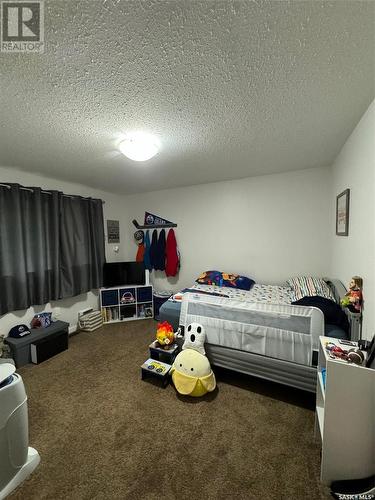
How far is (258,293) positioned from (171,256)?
1723mm

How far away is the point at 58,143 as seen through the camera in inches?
73.9

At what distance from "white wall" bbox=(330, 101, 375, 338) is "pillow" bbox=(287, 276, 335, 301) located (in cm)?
36

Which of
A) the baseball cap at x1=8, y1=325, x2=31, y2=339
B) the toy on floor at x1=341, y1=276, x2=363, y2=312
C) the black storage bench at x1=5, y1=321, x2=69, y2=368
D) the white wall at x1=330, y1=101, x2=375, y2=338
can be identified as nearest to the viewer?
the white wall at x1=330, y1=101, x2=375, y2=338

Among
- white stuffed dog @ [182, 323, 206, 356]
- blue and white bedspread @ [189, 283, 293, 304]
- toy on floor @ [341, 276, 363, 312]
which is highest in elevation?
toy on floor @ [341, 276, 363, 312]

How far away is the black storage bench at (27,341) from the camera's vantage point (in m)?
2.35

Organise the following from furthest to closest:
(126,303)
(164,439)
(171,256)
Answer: (171,256) → (126,303) → (164,439)

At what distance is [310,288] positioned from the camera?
8.35ft

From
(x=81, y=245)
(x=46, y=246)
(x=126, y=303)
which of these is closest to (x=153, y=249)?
(x=126, y=303)

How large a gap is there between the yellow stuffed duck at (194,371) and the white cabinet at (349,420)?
0.93 metres

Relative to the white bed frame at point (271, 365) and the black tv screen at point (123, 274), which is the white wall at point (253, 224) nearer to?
the black tv screen at point (123, 274)

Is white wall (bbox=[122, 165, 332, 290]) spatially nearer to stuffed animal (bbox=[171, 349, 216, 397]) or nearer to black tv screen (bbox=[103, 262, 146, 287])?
black tv screen (bbox=[103, 262, 146, 287])
